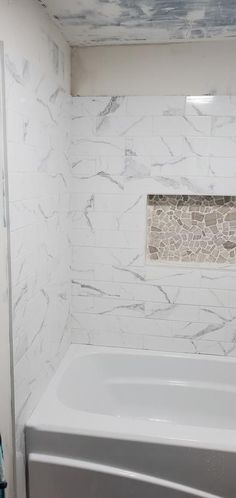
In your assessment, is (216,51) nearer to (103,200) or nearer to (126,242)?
(103,200)

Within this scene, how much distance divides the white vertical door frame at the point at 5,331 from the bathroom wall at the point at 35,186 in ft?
0.17

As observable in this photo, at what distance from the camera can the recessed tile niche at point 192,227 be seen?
2.36m

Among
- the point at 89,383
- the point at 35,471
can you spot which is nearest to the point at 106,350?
the point at 89,383

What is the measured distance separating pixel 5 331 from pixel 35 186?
646 mm

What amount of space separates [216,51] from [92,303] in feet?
5.36

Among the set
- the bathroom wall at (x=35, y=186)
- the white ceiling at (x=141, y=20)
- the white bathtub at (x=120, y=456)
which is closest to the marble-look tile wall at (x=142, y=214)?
the bathroom wall at (x=35, y=186)

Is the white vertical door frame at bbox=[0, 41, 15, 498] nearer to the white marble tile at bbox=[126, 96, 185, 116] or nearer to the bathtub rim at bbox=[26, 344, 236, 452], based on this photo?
the bathtub rim at bbox=[26, 344, 236, 452]

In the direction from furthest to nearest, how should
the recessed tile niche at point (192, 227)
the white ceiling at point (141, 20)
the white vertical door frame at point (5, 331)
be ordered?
the recessed tile niche at point (192, 227)
the white ceiling at point (141, 20)
the white vertical door frame at point (5, 331)

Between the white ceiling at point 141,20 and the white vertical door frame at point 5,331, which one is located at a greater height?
the white ceiling at point 141,20

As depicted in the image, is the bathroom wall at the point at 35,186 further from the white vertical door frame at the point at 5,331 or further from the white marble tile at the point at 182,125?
the white marble tile at the point at 182,125

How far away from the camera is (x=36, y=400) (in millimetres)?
1914

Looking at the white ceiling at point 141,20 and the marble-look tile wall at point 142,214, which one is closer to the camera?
the white ceiling at point 141,20

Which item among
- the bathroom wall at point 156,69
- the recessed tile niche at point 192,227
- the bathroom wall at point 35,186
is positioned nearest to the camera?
the bathroom wall at point 35,186

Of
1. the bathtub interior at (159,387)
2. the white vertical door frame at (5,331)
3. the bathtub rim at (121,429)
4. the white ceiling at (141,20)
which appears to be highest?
the white ceiling at (141,20)
